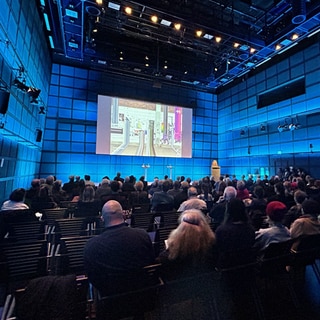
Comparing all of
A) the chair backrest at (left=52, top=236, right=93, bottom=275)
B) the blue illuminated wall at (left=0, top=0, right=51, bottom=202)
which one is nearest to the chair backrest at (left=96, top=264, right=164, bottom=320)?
the chair backrest at (left=52, top=236, right=93, bottom=275)

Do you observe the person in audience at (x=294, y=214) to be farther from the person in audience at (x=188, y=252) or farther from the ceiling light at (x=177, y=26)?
the ceiling light at (x=177, y=26)

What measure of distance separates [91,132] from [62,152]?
2170 mm

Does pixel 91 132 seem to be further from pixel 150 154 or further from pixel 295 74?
pixel 295 74

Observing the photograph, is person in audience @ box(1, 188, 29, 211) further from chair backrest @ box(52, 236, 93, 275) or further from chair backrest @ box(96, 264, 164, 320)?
chair backrest @ box(96, 264, 164, 320)

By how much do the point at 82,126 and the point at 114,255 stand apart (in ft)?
41.9

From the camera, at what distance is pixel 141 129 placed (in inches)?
520

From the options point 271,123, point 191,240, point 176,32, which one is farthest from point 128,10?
point 271,123

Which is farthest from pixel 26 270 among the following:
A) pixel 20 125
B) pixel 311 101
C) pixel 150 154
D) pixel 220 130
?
pixel 220 130

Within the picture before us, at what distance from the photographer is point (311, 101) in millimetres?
10516

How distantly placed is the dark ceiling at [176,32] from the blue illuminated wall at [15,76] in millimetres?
1760

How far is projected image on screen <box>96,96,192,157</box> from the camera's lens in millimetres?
12633

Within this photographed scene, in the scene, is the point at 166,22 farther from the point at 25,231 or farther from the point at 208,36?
the point at 25,231

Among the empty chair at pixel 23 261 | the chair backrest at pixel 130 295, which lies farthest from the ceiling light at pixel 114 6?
the chair backrest at pixel 130 295

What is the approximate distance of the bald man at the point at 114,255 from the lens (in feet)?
5.61
